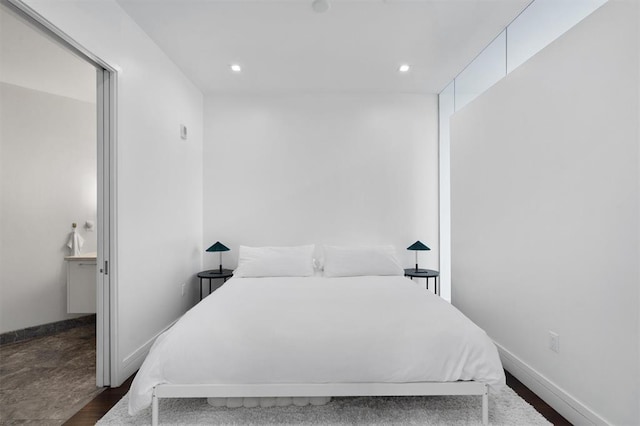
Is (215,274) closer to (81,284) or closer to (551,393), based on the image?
(81,284)

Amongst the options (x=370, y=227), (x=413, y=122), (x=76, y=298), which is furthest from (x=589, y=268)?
(x=76, y=298)

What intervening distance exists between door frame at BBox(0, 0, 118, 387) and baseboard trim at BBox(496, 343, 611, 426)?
9.54ft

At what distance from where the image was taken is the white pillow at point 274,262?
3.43m

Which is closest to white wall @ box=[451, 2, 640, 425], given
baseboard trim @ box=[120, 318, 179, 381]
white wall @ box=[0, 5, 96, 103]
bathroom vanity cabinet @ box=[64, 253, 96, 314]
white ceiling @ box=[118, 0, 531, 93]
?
white ceiling @ box=[118, 0, 531, 93]

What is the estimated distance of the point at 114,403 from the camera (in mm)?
2082

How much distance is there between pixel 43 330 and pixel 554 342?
440 cm

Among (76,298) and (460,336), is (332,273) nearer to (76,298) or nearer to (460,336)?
(460,336)

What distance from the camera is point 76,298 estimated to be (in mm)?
3197

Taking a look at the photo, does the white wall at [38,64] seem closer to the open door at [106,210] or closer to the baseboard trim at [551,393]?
the open door at [106,210]

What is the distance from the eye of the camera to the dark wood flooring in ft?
6.20

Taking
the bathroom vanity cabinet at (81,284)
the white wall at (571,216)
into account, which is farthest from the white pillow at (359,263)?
the bathroom vanity cabinet at (81,284)

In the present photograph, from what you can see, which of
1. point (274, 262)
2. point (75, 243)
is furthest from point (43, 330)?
point (274, 262)

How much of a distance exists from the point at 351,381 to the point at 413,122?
3.27m

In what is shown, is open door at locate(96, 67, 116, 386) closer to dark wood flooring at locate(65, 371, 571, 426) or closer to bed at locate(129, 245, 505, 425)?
dark wood flooring at locate(65, 371, 571, 426)
